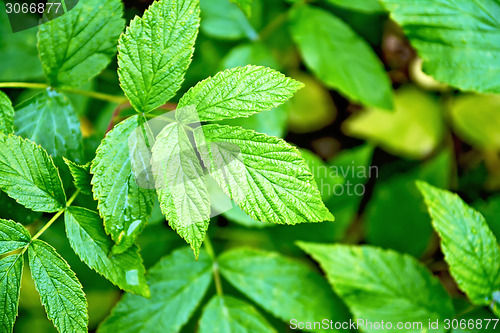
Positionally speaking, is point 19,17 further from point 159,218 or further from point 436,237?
point 436,237

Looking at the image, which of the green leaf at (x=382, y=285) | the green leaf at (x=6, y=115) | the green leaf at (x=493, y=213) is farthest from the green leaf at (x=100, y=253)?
the green leaf at (x=493, y=213)

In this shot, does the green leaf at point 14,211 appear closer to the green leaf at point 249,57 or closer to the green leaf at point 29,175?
the green leaf at point 29,175

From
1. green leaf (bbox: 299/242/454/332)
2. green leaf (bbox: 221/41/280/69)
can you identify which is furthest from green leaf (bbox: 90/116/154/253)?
green leaf (bbox: 221/41/280/69)

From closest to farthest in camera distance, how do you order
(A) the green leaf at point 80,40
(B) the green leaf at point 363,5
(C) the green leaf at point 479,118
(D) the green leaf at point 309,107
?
(A) the green leaf at point 80,40
(B) the green leaf at point 363,5
(C) the green leaf at point 479,118
(D) the green leaf at point 309,107

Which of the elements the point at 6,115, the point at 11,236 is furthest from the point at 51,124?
the point at 11,236

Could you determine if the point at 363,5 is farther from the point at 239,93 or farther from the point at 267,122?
the point at 239,93
